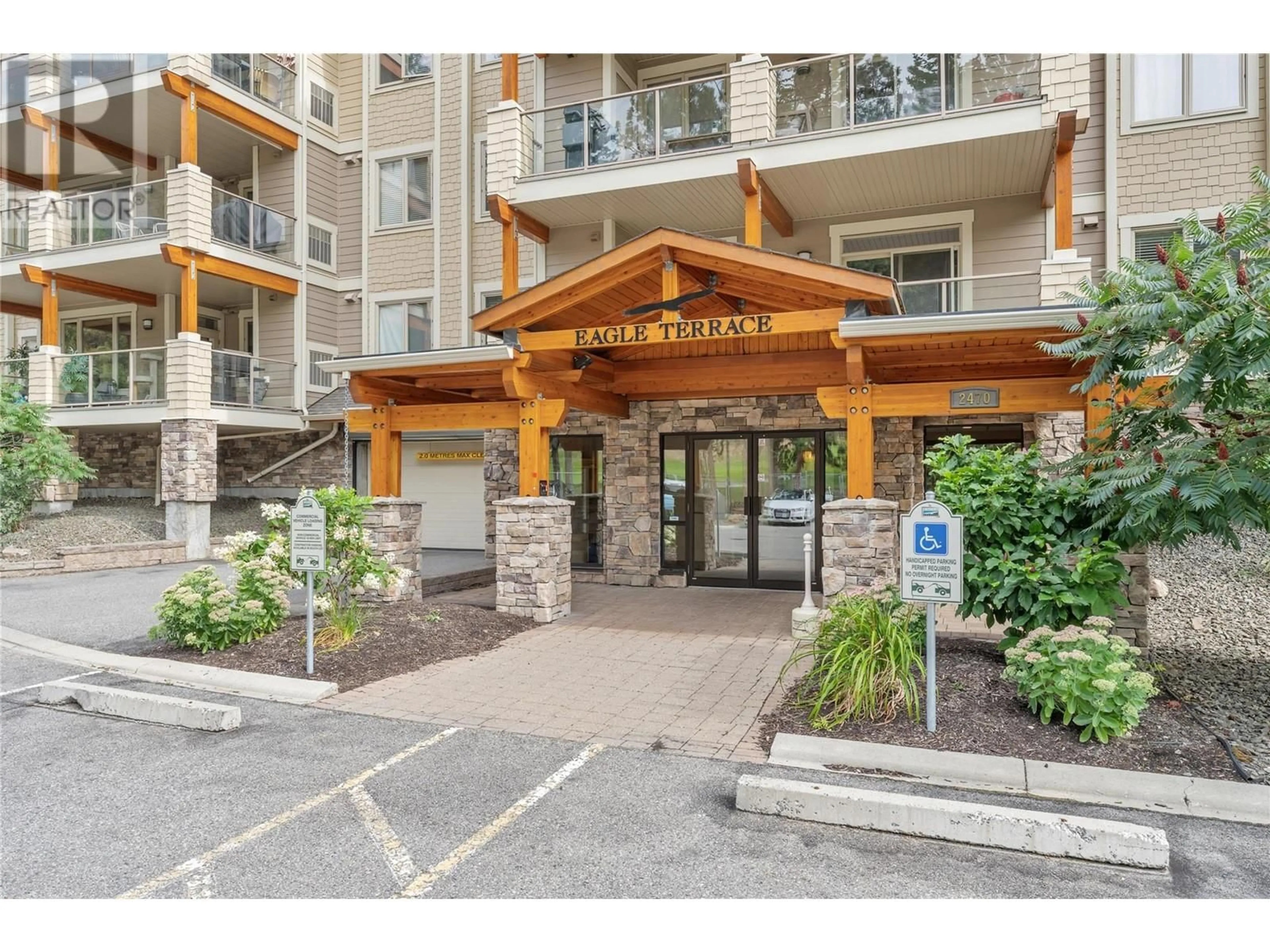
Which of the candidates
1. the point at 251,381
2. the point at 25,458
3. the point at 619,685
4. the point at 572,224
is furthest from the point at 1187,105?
the point at 25,458

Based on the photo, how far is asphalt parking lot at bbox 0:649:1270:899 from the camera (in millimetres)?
3223

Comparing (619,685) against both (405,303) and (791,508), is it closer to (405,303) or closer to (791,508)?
(791,508)

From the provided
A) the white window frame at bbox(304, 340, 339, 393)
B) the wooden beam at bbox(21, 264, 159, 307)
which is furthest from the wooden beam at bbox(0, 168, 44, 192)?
the white window frame at bbox(304, 340, 339, 393)

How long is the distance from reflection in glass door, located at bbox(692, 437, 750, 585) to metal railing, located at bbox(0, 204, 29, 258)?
52.6ft

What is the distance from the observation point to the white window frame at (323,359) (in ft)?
53.0

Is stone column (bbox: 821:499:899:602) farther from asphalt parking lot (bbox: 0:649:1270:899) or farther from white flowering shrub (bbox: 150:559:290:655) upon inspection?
white flowering shrub (bbox: 150:559:290:655)

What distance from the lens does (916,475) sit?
10758 millimetres

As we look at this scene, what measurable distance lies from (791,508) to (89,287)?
52.1 feet

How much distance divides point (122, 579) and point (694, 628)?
9.51 metres

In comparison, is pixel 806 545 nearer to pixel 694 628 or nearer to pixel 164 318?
pixel 694 628

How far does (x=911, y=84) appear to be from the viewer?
10.1 meters

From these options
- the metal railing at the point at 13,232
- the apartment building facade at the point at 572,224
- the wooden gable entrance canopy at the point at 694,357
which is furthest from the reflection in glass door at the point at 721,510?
the metal railing at the point at 13,232

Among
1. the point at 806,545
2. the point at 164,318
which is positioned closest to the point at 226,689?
the point at 806,545

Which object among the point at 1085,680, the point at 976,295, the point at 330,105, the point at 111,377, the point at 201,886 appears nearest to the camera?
the point at 201,886
